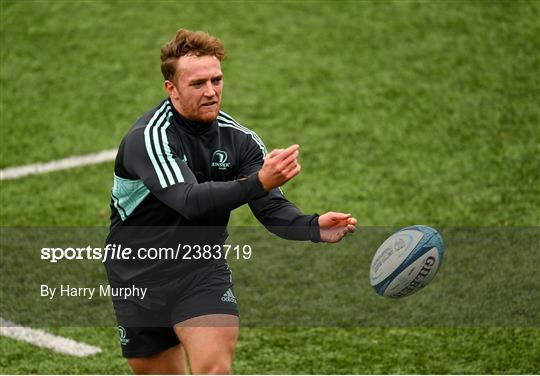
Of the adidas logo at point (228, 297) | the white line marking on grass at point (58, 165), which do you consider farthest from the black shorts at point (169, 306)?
the white line marking on grass at point (58, 165)

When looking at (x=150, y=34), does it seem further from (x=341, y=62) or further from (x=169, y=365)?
(x=169, y=365)

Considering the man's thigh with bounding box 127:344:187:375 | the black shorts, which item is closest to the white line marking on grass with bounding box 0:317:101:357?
the man's thigh with bounding box 127:344:187:375

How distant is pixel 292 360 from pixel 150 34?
22.2 feet

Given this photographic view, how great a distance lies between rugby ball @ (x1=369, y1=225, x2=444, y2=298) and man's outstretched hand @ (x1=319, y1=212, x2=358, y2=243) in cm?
59

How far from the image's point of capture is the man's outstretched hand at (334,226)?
589 centimetres

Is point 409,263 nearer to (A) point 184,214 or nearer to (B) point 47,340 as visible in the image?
(A) point 184,214

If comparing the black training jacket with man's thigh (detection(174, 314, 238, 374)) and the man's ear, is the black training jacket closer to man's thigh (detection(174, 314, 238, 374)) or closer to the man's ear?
the man's ear

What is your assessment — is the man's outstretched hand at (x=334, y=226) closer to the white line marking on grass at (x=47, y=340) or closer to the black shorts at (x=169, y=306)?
the black shorts at (x=169, y=306)

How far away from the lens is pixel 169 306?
5.95m

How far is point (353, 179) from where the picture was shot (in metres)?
11.0

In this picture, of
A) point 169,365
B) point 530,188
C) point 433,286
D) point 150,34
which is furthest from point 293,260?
point 150,34

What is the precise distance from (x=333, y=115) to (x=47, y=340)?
→ 16.2 ft

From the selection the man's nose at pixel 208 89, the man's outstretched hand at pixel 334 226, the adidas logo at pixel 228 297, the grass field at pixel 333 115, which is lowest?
the grass field at pixel 333 115

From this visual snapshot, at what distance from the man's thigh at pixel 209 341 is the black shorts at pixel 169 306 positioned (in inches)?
1.8
